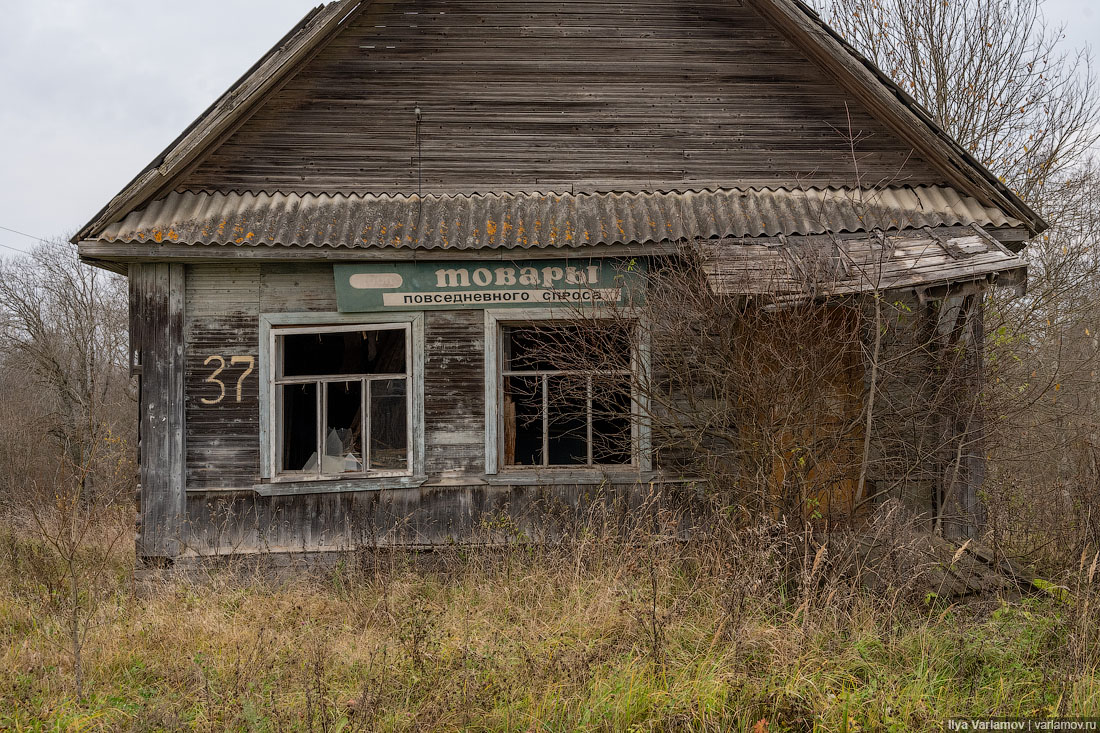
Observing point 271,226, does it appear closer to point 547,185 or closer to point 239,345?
point 239,345

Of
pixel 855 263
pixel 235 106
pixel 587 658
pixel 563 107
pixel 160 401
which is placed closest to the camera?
pixel 587 658

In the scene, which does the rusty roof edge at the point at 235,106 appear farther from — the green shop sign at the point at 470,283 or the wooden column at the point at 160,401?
the green shop sign at the point at 470,283

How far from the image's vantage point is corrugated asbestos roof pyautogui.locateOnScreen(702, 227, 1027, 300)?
5434 mm

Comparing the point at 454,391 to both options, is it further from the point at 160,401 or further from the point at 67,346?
the point at 67,346

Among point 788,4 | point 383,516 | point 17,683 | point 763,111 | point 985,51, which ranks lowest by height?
point 17,683

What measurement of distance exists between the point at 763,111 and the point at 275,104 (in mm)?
5015

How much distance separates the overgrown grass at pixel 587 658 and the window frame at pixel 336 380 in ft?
4.49

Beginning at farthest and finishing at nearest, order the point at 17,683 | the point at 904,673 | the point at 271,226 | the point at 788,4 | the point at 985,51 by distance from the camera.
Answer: the point at 985,51 < the point at 788,4 < the point at 271,226 < the point at 17,683 < the point at 904,673

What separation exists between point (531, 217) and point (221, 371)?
3268 millimetres

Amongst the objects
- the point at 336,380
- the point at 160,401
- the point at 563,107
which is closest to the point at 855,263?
the point at 563,107

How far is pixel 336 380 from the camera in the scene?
704 centimetres

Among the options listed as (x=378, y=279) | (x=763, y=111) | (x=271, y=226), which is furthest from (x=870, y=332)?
(x=271, y=226)

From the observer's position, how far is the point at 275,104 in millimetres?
7523

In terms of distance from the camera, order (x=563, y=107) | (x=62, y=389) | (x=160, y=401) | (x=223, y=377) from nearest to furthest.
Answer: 1. (x=160, y=401)
2. (x=223, y=377)
3. (x=563, y=107)
4. (x=62, y=389)
